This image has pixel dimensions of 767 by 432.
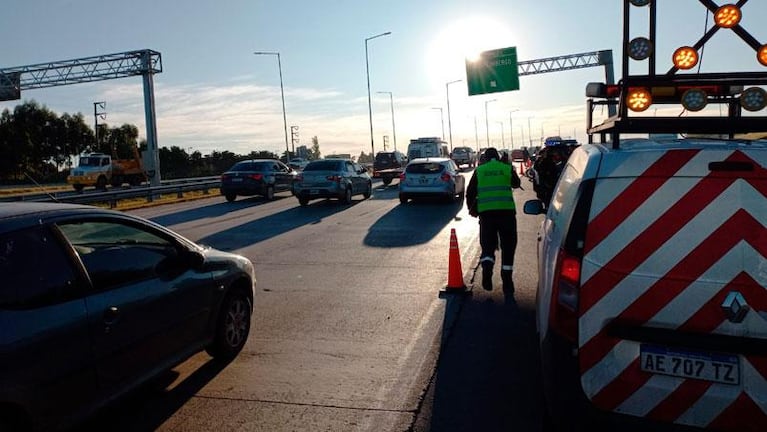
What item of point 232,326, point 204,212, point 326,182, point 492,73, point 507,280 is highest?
point 492,73

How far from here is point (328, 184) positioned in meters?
20.2

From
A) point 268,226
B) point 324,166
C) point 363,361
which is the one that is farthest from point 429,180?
point 363,361

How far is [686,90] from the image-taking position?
4.10m

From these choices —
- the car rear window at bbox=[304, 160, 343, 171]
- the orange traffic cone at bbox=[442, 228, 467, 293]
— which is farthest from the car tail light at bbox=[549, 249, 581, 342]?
the car rear window at bbox=[304, 160, 343, 171]

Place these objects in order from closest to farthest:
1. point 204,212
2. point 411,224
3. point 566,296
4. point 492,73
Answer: point 566,296, point 411,224, point 204,212, point 492,73

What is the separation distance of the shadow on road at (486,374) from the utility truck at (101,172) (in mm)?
33900

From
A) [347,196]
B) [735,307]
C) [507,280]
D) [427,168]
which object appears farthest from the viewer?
[347,196]

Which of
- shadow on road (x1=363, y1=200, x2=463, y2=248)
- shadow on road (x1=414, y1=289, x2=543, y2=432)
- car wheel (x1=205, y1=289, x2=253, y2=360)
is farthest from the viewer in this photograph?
shadow on road (x1=363, y1=200, x2=463, y2=248)

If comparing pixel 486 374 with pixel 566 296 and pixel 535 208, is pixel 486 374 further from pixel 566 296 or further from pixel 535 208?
pixel 535 208

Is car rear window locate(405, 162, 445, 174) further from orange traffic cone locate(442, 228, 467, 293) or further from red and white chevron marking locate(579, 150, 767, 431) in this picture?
red and white chevron marking locate(579, 150, 767, 431)

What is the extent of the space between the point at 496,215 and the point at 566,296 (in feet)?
15.4

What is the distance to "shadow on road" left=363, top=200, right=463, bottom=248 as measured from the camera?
12.1m

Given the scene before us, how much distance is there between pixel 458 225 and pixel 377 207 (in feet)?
17.5

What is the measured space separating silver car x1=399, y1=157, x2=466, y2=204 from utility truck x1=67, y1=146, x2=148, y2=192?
23128 mm
